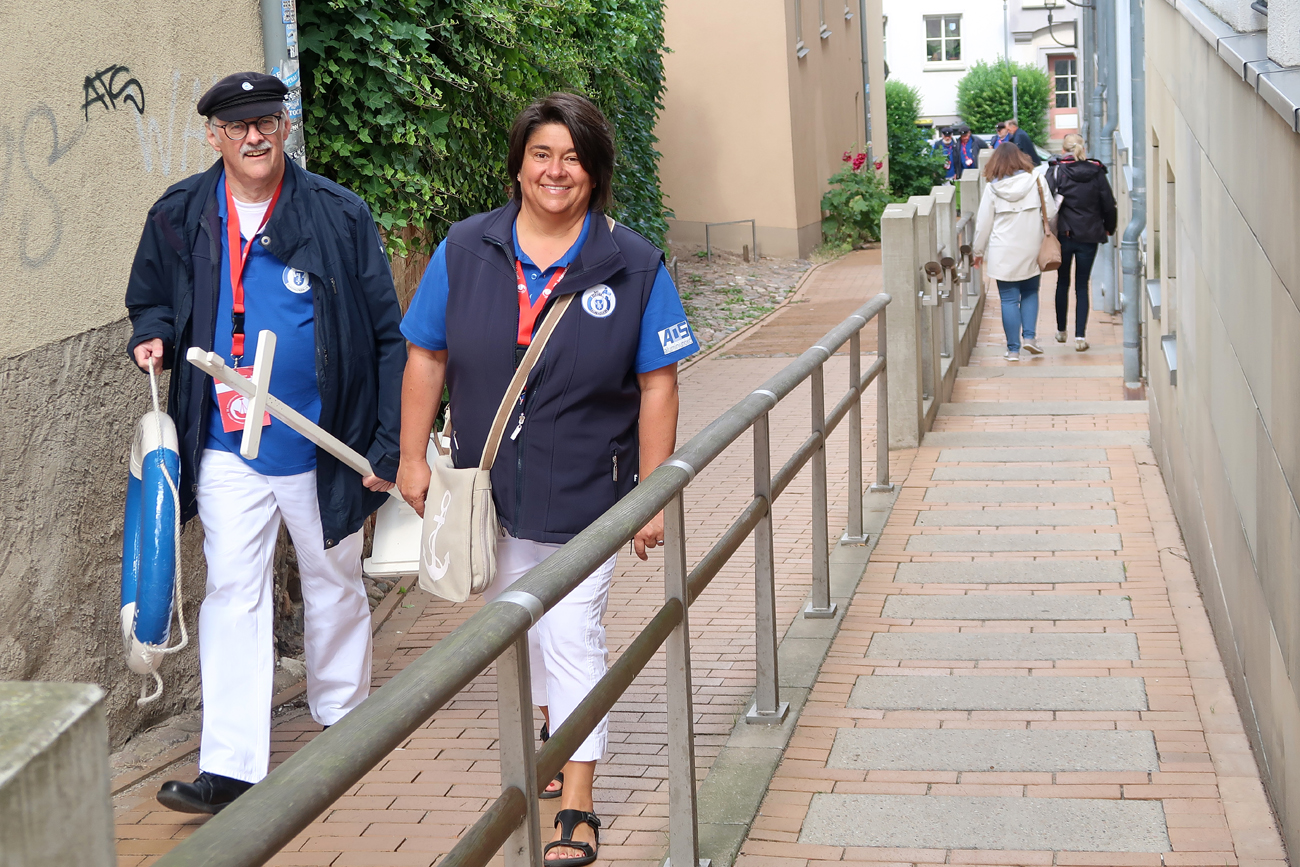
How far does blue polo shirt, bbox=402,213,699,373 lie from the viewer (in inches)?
128

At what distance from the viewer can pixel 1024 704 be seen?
406 cm

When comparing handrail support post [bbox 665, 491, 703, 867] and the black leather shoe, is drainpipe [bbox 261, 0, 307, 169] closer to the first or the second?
the black leather shoe

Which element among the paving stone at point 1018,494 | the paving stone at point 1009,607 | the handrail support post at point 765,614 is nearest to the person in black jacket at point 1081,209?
the paving stone at point 1018,494

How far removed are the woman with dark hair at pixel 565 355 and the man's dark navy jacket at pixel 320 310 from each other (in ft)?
1.21

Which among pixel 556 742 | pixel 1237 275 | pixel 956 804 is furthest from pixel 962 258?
pixel 556 742

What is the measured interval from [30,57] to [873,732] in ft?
9.34

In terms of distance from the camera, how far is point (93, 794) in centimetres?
87

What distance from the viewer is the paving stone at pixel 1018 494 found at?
6551 millimetres

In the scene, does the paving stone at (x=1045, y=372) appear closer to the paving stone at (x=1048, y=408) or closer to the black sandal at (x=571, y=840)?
the paving stone at (x=1048, y=408)

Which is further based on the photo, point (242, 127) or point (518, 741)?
point (242, 127)

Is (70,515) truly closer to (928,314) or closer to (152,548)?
(152,548)

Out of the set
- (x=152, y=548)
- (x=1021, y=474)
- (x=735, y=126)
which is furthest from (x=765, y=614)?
(x=735, y=126)

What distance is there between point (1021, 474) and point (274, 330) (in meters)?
4.52

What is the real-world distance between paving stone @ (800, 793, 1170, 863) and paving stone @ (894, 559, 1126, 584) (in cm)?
198
